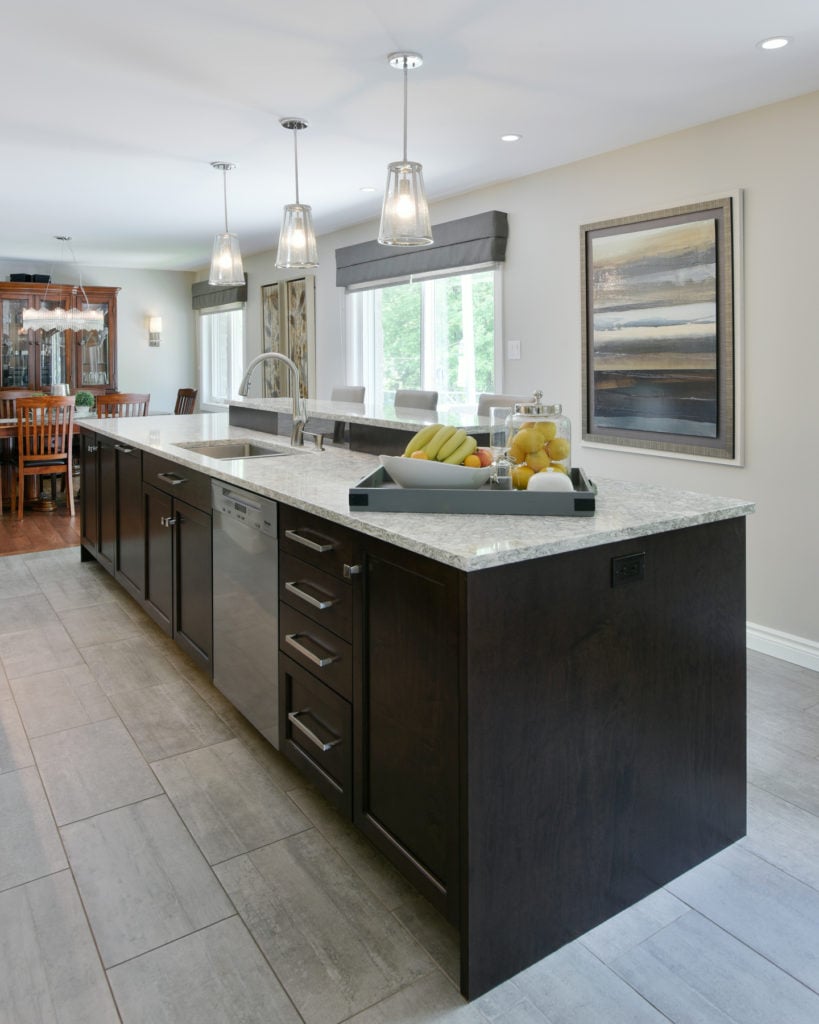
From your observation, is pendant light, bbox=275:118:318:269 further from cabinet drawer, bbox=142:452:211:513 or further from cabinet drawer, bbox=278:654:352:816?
cabinet drawer, bbox=278:654:352:816

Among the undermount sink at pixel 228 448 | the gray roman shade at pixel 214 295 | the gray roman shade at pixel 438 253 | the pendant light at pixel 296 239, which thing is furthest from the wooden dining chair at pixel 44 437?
the pendant light at pixel 296 239

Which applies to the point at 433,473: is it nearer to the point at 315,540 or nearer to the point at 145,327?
the point at 315,540

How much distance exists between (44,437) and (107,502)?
7.93 feet

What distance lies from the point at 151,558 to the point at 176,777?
1277 mm

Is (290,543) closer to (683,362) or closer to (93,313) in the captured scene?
(683,362)

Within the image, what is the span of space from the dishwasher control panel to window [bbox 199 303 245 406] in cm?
588

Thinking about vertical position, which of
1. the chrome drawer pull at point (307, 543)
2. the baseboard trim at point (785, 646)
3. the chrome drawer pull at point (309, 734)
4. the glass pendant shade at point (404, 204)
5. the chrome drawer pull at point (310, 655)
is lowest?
the baseboard trim at point (785, 646)

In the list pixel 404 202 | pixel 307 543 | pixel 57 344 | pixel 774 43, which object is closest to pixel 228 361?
pixel 57 344

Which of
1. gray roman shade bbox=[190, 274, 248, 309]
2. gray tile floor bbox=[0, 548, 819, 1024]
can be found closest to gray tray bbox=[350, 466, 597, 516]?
gray tile floor bbox=[0, 548, 819, 1024]

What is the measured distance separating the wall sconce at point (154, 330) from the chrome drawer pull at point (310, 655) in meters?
7.80

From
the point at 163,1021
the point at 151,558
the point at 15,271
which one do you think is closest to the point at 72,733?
the point at 151,558

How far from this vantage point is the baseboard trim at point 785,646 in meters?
3.21

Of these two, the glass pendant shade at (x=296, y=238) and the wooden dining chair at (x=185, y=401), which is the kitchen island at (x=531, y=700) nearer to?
the glass pendant shade at (x=296, y=238)

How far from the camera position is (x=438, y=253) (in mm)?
5023
